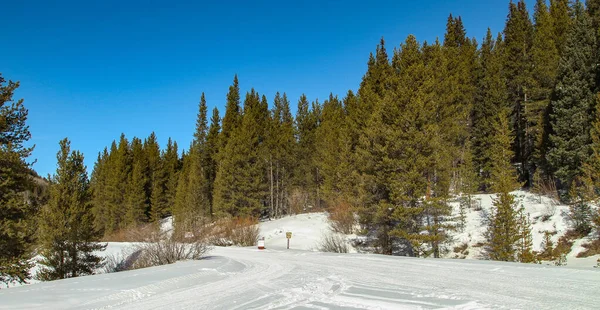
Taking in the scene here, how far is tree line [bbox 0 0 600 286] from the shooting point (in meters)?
18.8

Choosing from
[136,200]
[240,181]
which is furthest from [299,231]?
[136,200]

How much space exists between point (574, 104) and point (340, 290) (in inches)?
993

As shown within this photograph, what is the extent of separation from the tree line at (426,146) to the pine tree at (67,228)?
27 centimetres

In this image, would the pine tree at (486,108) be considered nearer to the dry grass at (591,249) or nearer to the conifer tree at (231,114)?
the dry grass at (591,249)

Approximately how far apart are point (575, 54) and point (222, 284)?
90.2ft

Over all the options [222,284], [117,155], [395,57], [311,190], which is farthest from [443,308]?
[117,155]

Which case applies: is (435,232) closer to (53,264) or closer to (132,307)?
(132,307)

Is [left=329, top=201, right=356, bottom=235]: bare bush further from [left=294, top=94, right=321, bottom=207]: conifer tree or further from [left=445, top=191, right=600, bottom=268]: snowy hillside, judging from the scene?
[left=294, top=94, right=321, bottom=207]: conifer tree

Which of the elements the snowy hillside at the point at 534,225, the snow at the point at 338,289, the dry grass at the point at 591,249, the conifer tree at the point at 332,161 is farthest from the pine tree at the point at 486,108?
the snow at the point at 338,289

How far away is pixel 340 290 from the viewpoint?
6523mm

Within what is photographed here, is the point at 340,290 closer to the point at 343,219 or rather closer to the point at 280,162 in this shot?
the point at 343,219

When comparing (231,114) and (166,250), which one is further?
(231,114)

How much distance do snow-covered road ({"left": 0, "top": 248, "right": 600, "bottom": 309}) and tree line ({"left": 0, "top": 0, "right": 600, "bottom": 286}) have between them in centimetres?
799

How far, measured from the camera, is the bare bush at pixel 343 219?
87.2 feet
